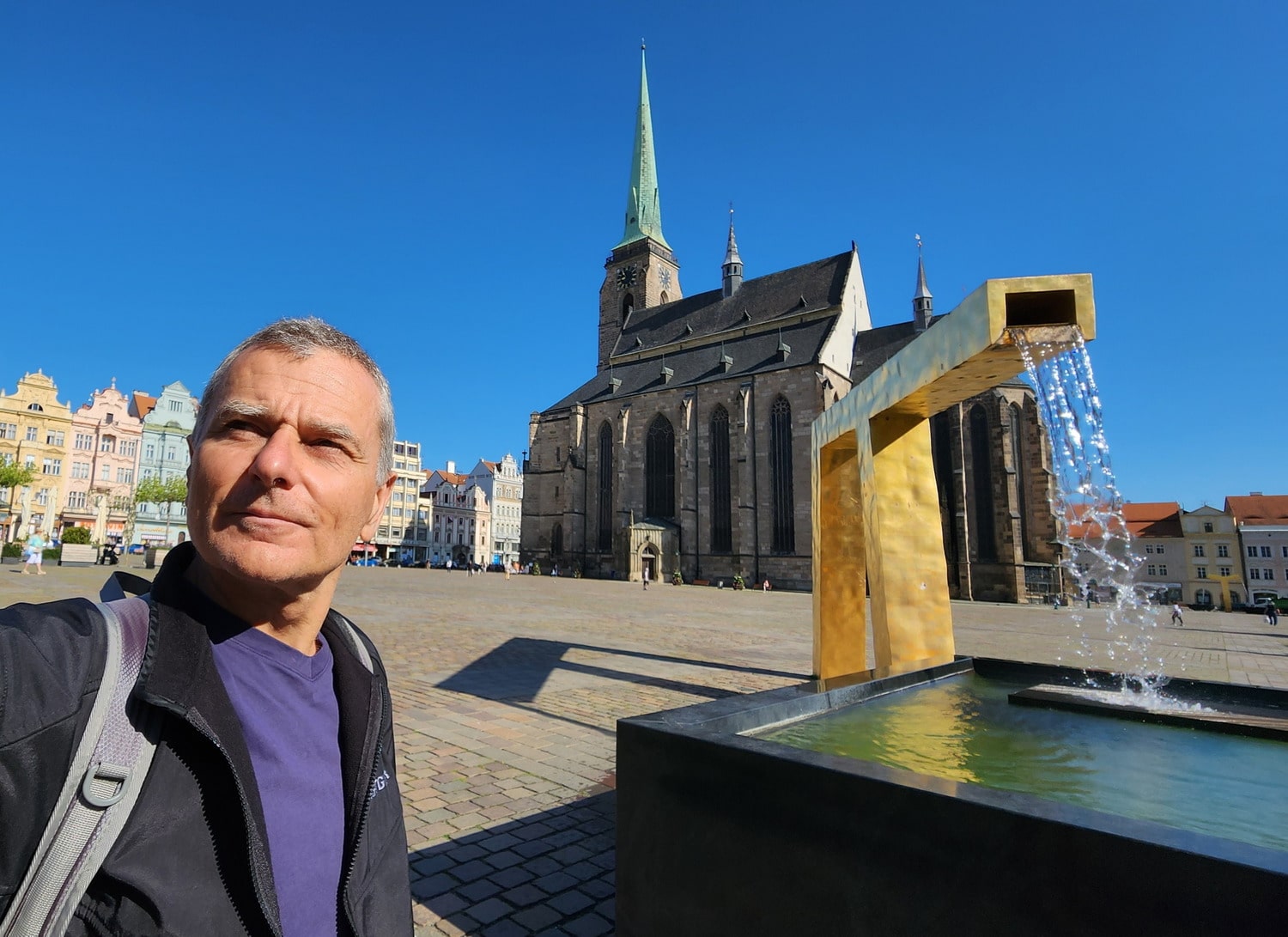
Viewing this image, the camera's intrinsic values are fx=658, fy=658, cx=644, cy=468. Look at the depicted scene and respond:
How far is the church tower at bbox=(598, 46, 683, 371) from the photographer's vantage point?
52.2 metres

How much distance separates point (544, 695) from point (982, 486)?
107ft

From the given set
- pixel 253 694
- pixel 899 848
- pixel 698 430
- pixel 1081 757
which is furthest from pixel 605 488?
pixel 253 694

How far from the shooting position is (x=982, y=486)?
111 feet

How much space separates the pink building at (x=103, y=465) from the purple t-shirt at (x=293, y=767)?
5836cm

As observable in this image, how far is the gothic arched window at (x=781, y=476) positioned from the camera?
1389 inches

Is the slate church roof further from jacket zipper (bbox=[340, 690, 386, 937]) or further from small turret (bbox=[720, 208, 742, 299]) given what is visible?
jacket zipper (bbox=[340, 690, 386, 937])

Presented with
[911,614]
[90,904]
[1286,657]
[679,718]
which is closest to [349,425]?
[90,904]

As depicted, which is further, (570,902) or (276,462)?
(570,902)

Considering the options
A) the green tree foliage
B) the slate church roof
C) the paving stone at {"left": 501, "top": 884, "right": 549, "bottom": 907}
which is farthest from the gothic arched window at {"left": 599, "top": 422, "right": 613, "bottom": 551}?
the paving stone at {"left": 501, "top": 884, "right": 549, "bottom": 907}

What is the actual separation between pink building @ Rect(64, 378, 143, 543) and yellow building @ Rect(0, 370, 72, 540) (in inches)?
27.1

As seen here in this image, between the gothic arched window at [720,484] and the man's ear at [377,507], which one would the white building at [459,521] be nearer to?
the gothic arched window at [720,484]

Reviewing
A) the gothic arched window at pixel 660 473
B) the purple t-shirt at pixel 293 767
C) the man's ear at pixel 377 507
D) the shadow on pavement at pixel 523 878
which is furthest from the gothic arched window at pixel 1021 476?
the purple t-shirt at pixel 293 767

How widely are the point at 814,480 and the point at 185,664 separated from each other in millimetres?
6253

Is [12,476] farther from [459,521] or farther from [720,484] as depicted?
[459,521]
